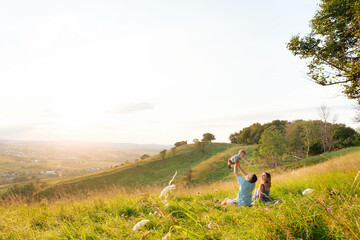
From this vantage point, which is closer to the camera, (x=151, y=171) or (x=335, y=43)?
(x=335, y=43)

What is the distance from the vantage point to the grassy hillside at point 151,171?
2199 inches

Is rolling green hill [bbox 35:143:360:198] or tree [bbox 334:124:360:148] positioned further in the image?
rolling green hill [bbox 35:143:360:198]

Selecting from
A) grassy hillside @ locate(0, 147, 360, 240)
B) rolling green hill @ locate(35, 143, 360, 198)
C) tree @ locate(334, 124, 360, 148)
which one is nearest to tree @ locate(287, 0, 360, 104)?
grassy hillside @ locate(0, 147, 360, 240)

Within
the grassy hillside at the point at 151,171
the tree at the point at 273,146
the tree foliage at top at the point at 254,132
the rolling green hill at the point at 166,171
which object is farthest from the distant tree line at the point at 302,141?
the tree foliage at top at the point at 254,132

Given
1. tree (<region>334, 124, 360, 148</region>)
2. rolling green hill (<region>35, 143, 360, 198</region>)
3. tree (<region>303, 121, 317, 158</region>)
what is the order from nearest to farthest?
tree (<region>303, 121, 317, 158</region>) < tree (<region>334, 124, 360, 148</region>) < rolling green hill (<region>35, 143, 360, 198</region>)

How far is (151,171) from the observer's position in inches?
2510

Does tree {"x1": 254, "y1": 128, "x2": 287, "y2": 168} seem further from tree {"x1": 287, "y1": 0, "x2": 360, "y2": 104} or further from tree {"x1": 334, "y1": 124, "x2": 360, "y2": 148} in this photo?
tree {"x1": 287, "y1": 0, "x2": 360, "y2": 104}

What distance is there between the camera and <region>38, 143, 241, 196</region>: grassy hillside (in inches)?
2199

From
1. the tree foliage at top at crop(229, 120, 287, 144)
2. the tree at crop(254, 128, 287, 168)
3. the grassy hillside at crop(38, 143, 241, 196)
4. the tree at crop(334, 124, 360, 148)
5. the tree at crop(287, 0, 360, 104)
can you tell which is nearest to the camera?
the tree at crop(287, 0, 360, 104)

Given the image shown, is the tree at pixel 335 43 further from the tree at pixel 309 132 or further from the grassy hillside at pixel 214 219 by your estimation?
the tree at pixel 309 132

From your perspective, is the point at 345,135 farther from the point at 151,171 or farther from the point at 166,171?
the point at 151,171

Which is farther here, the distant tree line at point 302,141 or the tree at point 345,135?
the tree at point 345,135

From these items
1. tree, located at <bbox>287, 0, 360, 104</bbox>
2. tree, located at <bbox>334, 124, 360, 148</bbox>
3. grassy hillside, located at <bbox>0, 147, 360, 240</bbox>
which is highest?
tree, located at <bbox>287, 0, 360, 104</bbox>

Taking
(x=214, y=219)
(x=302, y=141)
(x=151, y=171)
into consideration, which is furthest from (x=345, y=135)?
(x=214, y=219)
